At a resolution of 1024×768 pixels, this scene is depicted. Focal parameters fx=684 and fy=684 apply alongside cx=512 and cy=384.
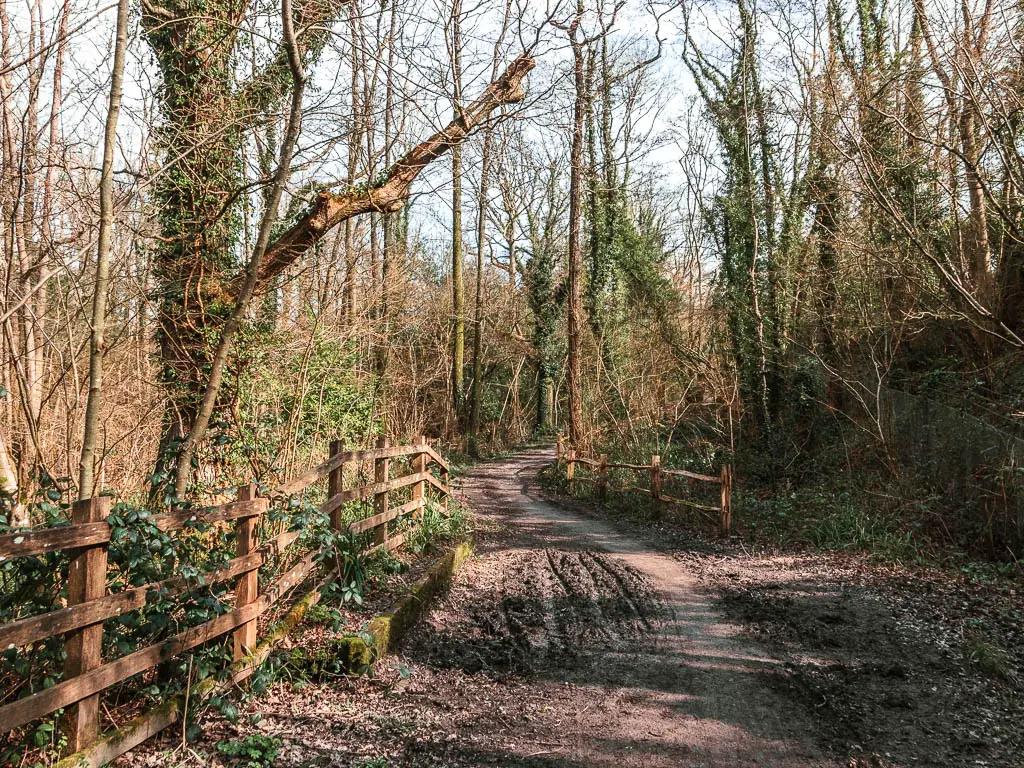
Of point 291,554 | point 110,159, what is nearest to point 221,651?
point 291,554

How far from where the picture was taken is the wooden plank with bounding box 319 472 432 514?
20.7ft

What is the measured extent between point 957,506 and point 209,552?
31.2 feet

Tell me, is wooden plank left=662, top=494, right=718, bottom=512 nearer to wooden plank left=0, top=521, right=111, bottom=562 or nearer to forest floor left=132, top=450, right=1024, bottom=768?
forest floor left=132, top=450, right=1024, bottom=768

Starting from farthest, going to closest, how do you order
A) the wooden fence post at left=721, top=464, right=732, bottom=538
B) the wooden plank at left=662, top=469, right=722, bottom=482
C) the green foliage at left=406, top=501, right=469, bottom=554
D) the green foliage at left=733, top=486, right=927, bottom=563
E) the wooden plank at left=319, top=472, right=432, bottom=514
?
the wooden plank at left=662, top=469, right=722, bottom=482, the wooden fence post at left=721, top=464, right=732, bottom=538, the green foliage at left=733, top=486, right=927, bottom=563, the green foliage at left=406, top=501, right=469, bottom=554, the wooden plank at left=319, top=472, right=432, bottom=514

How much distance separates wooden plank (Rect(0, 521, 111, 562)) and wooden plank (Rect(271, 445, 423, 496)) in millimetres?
1819

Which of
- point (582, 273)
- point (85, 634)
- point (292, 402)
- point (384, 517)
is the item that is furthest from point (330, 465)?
point (582, 273)

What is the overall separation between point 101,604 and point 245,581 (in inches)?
52.8

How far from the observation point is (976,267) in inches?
437

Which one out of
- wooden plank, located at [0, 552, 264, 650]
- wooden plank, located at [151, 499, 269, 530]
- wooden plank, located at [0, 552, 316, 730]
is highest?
wooden plank, located at [151, 499, 269, 530]

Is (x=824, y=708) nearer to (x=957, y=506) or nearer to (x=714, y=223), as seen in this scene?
(x=957, y=506)

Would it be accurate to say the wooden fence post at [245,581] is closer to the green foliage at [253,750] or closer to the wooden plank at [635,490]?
the green foliage at [253,750]

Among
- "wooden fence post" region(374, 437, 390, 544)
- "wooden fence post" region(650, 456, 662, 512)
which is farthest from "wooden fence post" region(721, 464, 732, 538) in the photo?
"wooden fence post" region(374, 437, 390, 544)

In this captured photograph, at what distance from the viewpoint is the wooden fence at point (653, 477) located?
10828 millimetres

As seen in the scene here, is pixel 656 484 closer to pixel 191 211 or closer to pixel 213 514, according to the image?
pixel 191 211
